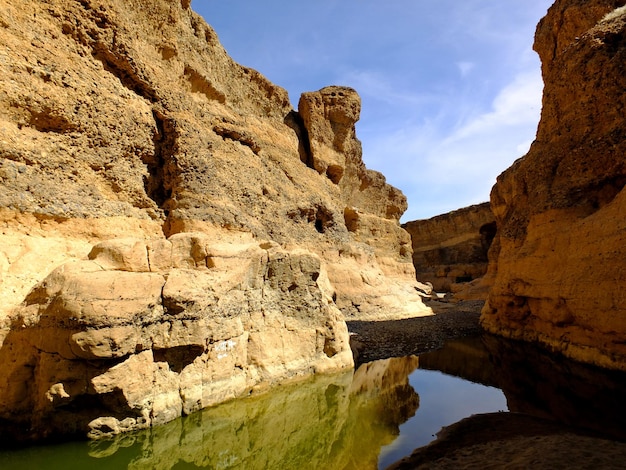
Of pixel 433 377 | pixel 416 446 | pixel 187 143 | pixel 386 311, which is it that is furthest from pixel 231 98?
pixel 416 446

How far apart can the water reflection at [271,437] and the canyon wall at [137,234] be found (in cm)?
37

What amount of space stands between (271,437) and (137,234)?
6.77 metres

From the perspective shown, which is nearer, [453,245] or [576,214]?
[576,214]

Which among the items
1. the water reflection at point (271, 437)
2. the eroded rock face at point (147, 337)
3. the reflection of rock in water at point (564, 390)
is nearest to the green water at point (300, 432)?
the water reflection at point (271, 437)

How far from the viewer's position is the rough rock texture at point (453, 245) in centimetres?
3712

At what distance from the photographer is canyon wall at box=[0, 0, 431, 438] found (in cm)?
565

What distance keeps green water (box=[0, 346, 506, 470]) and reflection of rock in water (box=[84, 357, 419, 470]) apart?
15 mm

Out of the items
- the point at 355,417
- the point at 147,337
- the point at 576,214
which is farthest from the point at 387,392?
the point at 576,214

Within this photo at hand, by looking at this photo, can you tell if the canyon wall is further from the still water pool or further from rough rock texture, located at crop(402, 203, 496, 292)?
rough rock texture, located at crop(402, 203, 496, 292)

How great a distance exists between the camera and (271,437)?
20.2ft

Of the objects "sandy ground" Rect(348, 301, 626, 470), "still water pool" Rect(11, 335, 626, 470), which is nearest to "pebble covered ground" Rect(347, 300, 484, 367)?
"still water pool" Rect(11, 335, 626, 470)

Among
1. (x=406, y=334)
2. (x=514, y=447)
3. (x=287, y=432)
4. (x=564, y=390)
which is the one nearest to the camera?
(x=514, y=447)

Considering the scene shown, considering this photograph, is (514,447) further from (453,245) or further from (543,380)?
(453,245)

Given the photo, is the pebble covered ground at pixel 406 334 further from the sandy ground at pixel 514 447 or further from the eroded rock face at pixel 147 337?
the sandy ground at pixel 514 447
